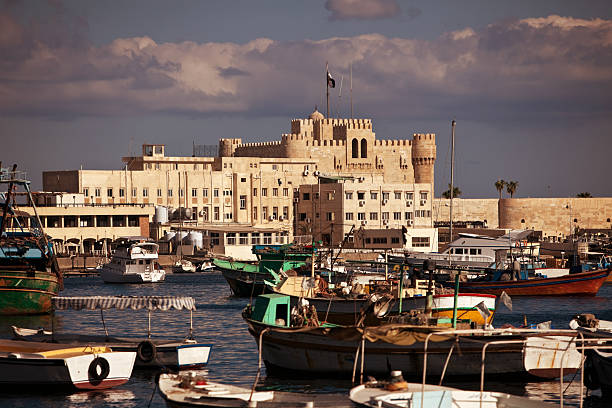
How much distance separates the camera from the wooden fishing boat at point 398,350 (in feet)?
86.9

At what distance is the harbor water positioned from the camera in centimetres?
2686

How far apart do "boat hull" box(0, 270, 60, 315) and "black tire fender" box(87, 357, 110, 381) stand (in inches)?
761

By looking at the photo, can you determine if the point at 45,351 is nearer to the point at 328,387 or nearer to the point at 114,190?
the point at 328,387

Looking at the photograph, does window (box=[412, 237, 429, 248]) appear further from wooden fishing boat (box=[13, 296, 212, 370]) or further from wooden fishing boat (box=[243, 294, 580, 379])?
wooden fishing boat (box=[243, 294, 580, 379])

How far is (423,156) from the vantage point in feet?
426

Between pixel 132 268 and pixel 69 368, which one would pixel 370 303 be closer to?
pixel 69 368

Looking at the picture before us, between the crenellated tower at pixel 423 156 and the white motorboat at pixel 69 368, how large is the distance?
342 feet

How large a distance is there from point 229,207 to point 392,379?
3627 inches

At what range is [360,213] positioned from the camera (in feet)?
336

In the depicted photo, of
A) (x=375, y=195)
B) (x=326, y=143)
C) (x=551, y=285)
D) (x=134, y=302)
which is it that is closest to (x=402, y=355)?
(x=134, y=302)

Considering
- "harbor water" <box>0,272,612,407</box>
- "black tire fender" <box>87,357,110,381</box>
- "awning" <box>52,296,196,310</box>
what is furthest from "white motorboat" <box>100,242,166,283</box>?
"black tire fender" <box>87,357,110,381</box>

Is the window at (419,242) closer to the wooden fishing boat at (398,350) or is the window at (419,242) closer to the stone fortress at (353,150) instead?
the stone fortress at (353,150)

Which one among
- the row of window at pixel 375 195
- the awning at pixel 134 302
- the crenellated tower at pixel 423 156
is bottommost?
the awning at pixel 134 302

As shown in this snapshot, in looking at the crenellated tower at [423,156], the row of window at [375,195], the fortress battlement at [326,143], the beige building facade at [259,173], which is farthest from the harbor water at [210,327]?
the crenellated tower at [423,156]
